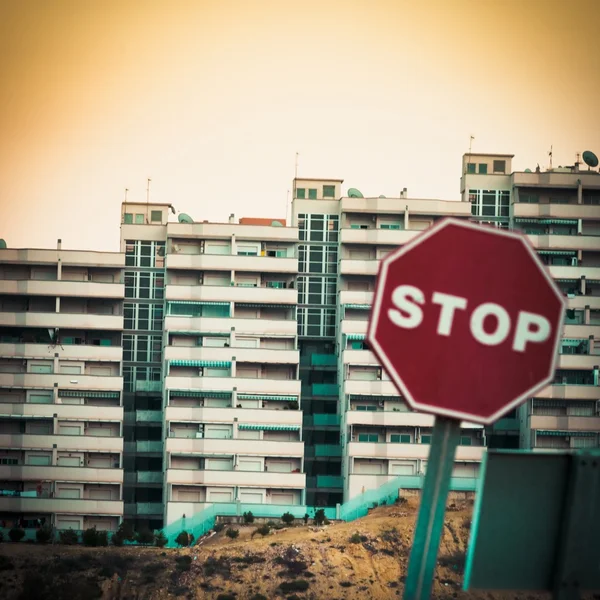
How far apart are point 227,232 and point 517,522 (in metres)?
91.9

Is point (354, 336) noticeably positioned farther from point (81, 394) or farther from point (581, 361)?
point (81, 394)

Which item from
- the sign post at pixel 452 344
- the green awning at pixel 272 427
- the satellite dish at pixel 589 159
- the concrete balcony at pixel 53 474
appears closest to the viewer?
the sign post at pixel 452 344

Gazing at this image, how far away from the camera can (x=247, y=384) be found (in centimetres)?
9388

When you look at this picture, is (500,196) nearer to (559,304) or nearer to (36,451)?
(36,451)

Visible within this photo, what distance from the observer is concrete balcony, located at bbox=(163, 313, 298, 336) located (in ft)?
313

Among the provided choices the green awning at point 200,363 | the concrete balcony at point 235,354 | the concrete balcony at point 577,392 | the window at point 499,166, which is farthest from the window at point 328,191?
the concrete balcony at point 577,392

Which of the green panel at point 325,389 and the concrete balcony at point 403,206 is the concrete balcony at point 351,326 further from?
the concrete balcony at point 403,206

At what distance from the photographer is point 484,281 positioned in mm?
7059

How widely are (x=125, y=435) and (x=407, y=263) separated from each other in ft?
302

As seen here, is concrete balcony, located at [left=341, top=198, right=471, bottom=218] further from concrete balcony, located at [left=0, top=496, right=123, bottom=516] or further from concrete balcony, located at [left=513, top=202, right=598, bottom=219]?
concrete balcony, located at [left=0, top=496, right=123, bottom=516]

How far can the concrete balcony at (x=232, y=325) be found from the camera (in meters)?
95.4

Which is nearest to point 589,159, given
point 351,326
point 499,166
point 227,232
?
point 499,166

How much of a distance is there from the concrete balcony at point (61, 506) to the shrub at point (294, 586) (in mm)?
16846

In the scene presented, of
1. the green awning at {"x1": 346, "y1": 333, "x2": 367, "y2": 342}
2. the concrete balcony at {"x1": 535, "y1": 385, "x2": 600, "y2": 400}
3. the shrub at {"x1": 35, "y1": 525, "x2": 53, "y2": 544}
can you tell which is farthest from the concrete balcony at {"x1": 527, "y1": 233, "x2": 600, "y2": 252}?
the shrub at {"x1": 35, "y1": 525, "x2": 53, "y2": 544}
